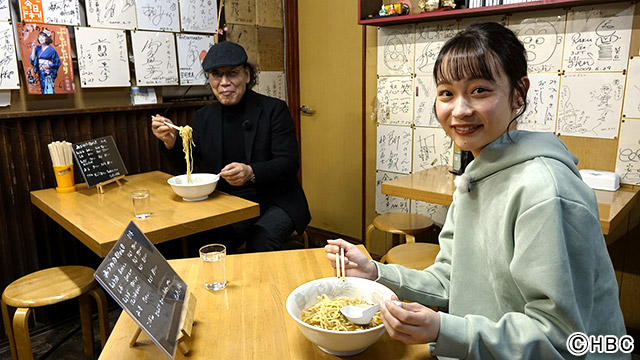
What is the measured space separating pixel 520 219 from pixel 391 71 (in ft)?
8.89

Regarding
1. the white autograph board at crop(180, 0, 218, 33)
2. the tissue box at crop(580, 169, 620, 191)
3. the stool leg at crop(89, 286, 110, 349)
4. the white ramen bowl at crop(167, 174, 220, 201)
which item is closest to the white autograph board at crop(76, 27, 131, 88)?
the white autograph board at crop(180, 0, 218, 33)

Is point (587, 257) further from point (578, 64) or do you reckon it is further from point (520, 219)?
point (578, 64)

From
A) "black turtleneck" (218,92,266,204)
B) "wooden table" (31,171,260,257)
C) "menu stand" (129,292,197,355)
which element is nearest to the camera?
"menu stand" (129,292,197,355)

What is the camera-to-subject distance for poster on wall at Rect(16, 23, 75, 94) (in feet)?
8.16

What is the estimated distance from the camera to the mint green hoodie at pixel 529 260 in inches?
32.1

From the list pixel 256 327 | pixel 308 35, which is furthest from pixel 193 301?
pixel 308 35

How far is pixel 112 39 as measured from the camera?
2.84 m

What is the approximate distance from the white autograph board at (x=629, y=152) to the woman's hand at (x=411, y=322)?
7.24 feet

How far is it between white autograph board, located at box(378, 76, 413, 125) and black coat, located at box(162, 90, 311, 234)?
1.02m

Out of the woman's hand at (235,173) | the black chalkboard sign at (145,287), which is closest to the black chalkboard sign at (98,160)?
the woman's hand at (235,173)

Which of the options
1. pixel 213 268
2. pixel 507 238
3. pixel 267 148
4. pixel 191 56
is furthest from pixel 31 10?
pixel 507 238

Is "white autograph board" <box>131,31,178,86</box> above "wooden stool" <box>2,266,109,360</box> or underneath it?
above

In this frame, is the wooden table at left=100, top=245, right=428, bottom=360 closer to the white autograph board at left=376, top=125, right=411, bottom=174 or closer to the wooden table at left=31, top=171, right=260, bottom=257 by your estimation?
the wooden table at left=31, top=171, right=260, bottom=257

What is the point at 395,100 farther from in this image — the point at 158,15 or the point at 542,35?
the point at 158,15
